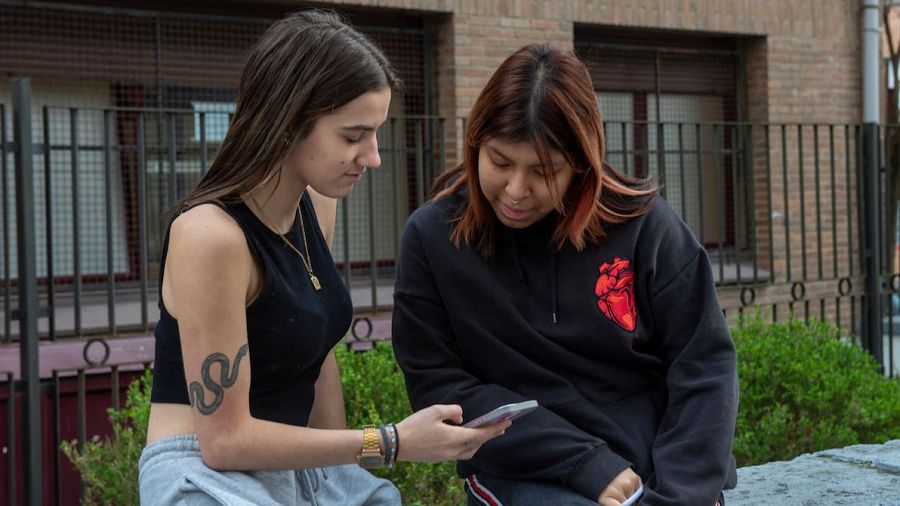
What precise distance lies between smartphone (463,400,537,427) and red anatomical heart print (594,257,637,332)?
38 centimetres

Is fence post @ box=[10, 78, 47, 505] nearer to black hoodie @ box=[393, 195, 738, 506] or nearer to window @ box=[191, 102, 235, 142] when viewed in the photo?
Answer: window @ box=[191, 102, 235, 142]

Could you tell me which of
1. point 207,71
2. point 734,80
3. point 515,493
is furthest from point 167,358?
point 734,80

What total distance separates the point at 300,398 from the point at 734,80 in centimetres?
943

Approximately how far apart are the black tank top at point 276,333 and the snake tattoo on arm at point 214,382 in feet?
0.35

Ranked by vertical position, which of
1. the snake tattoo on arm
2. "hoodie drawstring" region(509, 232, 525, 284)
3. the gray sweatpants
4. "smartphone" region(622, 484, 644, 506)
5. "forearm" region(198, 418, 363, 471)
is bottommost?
"smartphone" region(622, 484, 644, 506)

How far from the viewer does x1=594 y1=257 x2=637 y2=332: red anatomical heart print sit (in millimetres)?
2443

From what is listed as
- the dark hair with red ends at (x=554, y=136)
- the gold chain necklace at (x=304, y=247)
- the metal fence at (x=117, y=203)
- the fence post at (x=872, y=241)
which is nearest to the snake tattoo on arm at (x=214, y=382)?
the gold chain necklace at (x=304, y=247)

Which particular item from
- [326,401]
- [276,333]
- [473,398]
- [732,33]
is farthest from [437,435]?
[732,33]

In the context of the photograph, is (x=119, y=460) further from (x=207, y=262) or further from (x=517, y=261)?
(x=207, y=262)

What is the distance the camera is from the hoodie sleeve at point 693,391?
7.70 ft

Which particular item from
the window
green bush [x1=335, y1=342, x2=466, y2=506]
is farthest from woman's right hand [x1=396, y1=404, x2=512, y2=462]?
the window

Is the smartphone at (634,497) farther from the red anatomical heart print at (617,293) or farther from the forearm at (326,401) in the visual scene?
the forearm at (326,401)

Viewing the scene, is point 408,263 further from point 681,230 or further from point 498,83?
point 681,230

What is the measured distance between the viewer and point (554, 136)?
2.37 meters
